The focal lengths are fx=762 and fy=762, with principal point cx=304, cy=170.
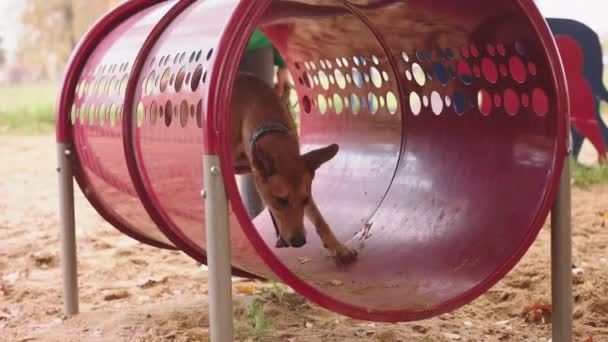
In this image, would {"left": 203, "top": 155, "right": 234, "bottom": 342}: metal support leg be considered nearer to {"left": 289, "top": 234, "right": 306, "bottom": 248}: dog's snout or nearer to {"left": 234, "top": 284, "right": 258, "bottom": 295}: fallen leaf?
{"left": 289, "top": 234, "right": 306, "bottom": 248}: dog's snout

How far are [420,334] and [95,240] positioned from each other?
2.90m

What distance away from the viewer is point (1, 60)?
21.1 m

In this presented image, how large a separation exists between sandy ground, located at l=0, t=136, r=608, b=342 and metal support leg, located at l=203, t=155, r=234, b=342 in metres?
0.69

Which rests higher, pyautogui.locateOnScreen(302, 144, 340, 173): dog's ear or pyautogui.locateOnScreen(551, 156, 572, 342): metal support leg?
pyautogui.locateOnScreen(302, 144, 340, 173): dog's ear

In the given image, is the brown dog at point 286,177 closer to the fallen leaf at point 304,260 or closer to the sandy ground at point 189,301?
the fallen leaf at point 304,260

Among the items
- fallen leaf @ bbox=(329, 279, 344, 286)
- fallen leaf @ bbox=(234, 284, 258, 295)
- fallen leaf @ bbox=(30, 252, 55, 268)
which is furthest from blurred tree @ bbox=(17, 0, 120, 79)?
fallen leaf @ bbox=(329, 279, 344, 286)

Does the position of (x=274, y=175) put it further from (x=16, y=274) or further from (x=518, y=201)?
(x=16, y=274)

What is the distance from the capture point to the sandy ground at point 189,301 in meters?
3.31

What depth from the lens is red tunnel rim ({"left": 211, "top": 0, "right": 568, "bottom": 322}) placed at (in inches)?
93.5

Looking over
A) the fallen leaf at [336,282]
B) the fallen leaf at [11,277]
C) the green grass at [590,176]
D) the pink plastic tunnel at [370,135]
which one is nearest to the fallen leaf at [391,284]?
the pink plastic tunnel at [370,135]

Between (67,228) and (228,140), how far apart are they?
69.6 inches

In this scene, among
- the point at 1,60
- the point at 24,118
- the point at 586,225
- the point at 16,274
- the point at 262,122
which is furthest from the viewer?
the point at 1,60

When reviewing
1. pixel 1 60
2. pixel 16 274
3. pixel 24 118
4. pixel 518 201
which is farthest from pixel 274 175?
pixel 1 60

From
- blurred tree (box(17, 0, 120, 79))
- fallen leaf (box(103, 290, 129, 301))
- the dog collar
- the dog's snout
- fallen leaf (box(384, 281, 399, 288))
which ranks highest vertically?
blurred tree (box(17, 0, 120, 79))
